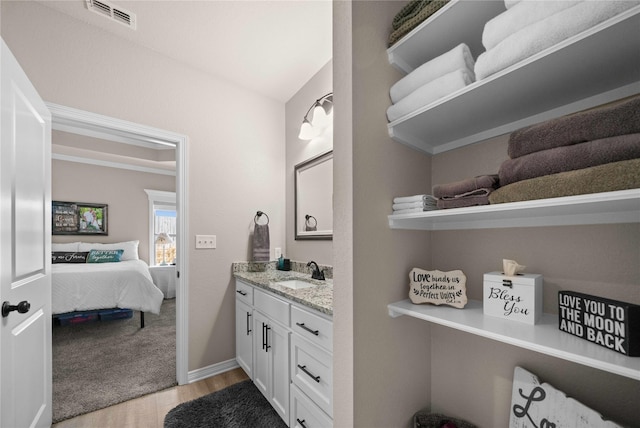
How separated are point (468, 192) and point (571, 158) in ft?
0.85

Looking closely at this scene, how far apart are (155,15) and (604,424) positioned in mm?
2931

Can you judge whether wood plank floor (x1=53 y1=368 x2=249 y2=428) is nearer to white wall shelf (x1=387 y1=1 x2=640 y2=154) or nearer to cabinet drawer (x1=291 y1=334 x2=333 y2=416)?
cabinet drawer (x1=291 y1=334 x2=333 y2=416)

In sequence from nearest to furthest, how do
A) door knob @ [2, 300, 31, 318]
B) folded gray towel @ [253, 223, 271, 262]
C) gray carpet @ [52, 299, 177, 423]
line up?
door knob @ [2, 300, 31, 318], gray carpet @ [52, 299, 177, 423], folded gray towel @ [253, 223, 271, 262]

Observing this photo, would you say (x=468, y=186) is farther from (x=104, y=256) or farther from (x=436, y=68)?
(x=104, y=256)

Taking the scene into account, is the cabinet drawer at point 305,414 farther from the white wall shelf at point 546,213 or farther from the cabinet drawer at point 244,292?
the white wall shelf at point 546,213

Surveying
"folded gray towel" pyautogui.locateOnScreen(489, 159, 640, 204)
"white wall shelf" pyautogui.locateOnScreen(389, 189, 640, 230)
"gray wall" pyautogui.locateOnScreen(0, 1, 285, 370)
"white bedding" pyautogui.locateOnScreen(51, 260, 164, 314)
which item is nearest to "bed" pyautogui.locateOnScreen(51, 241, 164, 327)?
"white bedding" pyautogui.locateOnScreen(51, 260, 164, 314)

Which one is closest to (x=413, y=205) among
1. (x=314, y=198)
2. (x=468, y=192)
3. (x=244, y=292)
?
(x=468, y=192)

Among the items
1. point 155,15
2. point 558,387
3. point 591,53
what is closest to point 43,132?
point 155,15

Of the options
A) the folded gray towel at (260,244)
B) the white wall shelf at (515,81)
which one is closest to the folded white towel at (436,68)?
the white wall shelf at (515,81)

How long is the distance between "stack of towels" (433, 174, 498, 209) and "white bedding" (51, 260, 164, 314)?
3771 mm

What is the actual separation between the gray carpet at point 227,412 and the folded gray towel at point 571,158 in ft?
6.05

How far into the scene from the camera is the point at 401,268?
1075 millimetres

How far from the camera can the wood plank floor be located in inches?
66.2

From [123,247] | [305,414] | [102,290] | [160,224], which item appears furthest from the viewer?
[160,224]
